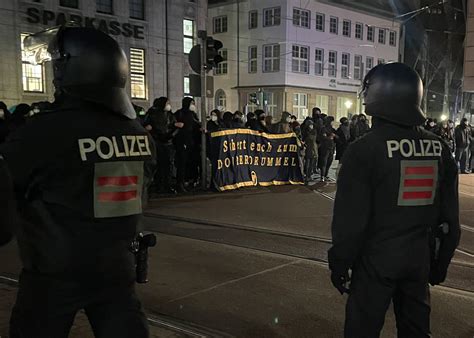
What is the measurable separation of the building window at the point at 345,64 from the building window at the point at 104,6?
22741mm

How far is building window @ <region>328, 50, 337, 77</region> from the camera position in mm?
39719

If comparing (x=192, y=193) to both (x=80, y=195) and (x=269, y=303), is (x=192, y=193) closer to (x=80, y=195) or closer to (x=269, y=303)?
(x=269, y=303)

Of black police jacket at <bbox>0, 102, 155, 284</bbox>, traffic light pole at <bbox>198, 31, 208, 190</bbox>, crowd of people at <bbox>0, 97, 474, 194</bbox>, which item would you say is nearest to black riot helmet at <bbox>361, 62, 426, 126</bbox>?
black police jacket at <bbox>0, 102, 155, 284</bbox>

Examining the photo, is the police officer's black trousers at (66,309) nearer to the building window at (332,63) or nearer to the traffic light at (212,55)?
the traffic light at (212,55)

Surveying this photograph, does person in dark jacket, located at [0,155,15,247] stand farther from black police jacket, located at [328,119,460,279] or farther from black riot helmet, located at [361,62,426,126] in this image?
black riot helmet, located at [361,62,426,126]

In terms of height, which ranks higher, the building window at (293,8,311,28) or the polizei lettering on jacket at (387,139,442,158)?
the building window at (293,8,311,28)

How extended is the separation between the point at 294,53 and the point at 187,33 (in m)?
12.7

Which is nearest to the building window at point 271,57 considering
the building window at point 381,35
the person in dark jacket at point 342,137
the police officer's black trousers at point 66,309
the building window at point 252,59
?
the building window at point 252,59

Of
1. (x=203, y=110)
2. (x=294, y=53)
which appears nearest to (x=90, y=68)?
(x=203, y=110)

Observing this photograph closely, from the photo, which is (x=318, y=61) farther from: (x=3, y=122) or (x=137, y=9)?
(x=3, y=122)

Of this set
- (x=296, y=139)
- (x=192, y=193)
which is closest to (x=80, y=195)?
(x=192, y=193)

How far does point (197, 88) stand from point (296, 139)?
9.36 feet

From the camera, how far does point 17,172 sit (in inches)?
75.8

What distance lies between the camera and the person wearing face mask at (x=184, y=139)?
10.4m
